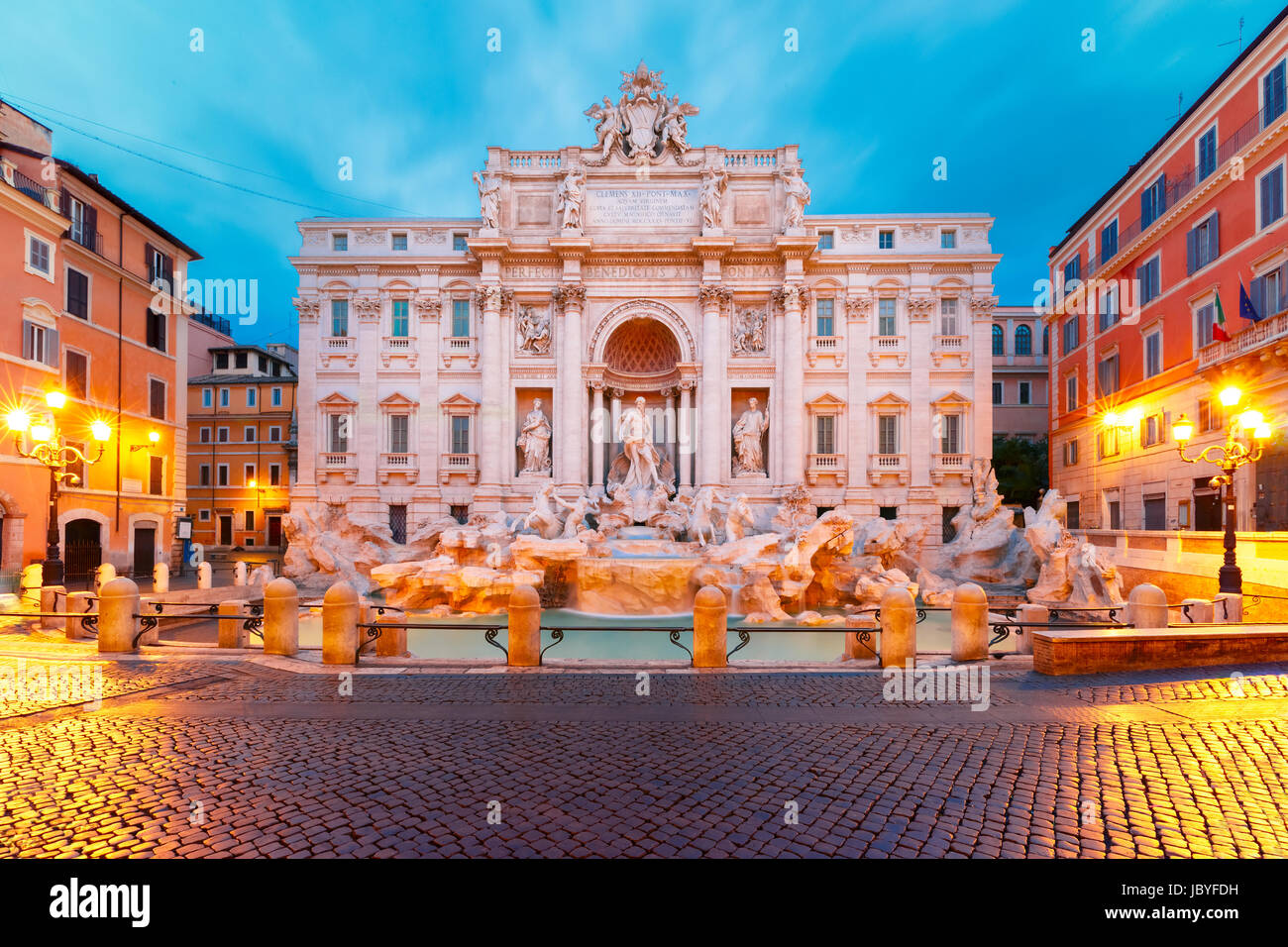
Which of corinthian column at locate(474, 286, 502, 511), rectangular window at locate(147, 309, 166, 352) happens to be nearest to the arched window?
corinthian column at locate(474, 286, 502, 511)

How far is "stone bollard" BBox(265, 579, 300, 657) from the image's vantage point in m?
10.0

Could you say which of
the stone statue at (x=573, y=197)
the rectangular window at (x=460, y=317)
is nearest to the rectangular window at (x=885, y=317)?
the stone statue at (x=573, y=197)

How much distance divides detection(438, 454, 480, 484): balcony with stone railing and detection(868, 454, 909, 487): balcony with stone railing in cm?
1869

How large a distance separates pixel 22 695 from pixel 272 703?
3.40 meters

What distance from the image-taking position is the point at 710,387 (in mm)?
28625

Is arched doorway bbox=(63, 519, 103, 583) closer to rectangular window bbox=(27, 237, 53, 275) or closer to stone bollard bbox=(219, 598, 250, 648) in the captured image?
rectangular window bbox=(27, 237, 53, 275)

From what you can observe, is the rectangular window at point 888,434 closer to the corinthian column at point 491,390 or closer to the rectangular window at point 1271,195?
the rectangular window at point 1271,195

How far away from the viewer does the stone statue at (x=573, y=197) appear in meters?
28.4

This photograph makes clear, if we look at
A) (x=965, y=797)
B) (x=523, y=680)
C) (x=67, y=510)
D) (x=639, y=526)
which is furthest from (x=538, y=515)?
(x=965, y=797)

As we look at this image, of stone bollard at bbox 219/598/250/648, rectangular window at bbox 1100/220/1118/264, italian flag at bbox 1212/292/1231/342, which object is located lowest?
stone bollard at bbox 219/598/250/648

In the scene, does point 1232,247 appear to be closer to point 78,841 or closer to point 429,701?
point 429,701

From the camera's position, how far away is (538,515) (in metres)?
22.5

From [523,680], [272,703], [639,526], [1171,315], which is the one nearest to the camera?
[272,703]

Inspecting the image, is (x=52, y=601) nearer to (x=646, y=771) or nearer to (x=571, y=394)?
(x=646, y=771)
